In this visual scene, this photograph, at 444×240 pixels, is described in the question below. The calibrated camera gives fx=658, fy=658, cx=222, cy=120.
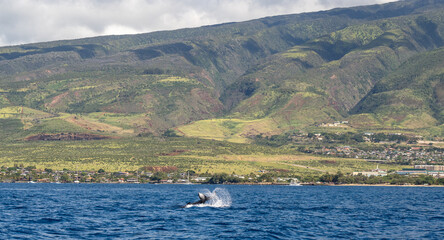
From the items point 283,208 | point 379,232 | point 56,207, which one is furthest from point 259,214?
point 56,207

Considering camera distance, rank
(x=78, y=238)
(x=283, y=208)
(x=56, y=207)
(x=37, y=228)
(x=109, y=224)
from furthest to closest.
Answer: (x=283, y=208) → (x=56, y=207) → (x=109, y=224) → (x=37, y=228) → (x=78, y=238)

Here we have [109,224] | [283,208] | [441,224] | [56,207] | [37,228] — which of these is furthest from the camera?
[283,208]

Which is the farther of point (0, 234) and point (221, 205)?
point (221, 205)

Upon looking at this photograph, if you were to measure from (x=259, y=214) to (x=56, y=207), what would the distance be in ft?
135

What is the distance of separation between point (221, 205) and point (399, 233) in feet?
172

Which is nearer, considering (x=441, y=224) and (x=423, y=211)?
(x=441, y=224)

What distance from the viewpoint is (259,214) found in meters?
124

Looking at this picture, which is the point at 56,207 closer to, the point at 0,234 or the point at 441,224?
the point at 0,234

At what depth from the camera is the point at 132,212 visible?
122 metres

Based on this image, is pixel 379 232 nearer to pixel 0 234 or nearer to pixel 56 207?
pixel 0 234

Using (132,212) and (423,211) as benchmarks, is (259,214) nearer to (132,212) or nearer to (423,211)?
(132,212)

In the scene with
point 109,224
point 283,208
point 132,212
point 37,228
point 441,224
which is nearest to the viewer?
point 37,228

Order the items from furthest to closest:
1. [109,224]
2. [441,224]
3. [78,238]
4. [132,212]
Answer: [132,212]
[441,224]
[109,224]
[78,238]

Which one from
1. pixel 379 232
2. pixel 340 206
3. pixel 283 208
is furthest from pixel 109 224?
pixel 340 206
